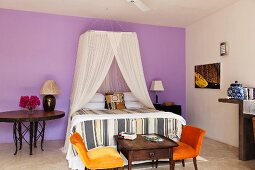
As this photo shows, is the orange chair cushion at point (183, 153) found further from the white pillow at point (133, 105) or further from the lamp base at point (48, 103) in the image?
the lamp base at point (48, 103)

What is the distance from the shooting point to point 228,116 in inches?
177

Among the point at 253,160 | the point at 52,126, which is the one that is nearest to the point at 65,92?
the point at 52,126

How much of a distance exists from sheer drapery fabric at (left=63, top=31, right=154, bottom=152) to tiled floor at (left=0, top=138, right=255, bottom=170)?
40 cm

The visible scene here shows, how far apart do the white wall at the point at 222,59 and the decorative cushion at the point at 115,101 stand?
1941 mm

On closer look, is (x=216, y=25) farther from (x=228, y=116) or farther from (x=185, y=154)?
(x=185, y=154)

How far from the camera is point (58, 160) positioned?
3639 mm

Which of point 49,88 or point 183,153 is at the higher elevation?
point 49,88

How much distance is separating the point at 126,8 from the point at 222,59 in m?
2.20

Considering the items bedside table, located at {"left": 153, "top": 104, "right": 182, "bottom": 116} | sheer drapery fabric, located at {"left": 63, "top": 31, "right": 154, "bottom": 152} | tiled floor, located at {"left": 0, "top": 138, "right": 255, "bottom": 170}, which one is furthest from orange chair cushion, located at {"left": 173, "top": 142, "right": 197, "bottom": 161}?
bedside table, located at {"left": 153, "top": 104, "right": 182, "bottom": 116}

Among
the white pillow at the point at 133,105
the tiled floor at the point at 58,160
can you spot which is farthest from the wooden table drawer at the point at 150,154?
the white pillow at the point at 133,105

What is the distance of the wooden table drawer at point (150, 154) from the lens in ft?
8.61

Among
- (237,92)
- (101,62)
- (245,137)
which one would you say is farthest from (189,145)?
(101,62)

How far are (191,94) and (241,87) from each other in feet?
6.64

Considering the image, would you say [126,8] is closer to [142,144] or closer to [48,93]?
[48,93]
